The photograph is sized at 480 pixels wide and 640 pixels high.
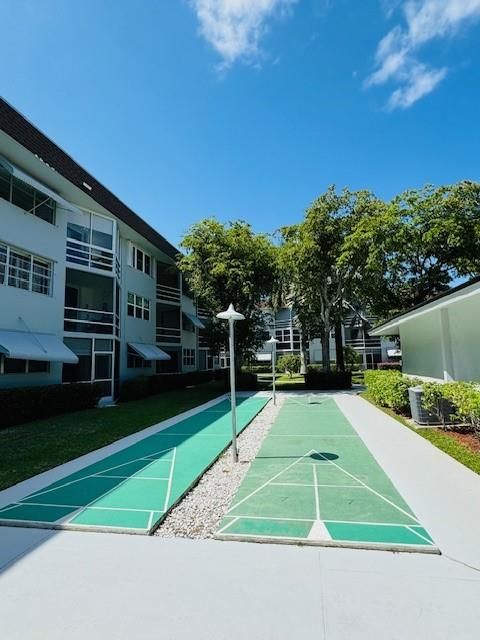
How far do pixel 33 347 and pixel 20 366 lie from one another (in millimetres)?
1525

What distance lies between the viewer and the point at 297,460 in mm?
8203

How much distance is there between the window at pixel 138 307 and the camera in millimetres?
24000

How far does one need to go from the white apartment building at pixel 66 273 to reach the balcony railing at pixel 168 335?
20.3 inches

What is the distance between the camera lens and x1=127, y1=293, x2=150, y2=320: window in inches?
945

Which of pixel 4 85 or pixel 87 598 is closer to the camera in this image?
pixel 87 598

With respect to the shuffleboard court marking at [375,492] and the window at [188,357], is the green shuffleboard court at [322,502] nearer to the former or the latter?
the shuffleboard court marking at [375,492]

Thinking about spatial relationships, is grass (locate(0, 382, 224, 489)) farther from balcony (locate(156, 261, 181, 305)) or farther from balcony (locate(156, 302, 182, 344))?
balcony (locate(156, 261, 181, 305))

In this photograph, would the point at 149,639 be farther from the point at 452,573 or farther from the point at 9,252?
the point at 9,252

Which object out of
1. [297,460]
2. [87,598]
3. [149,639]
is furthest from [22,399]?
[149,639]

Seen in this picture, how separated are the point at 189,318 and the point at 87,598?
28.2 metres

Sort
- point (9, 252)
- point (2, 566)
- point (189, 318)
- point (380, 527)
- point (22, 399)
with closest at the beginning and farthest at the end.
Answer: point (2, 566) < point (380, 527) < point (22, 399) < point (9, 252) < point (189, 318)

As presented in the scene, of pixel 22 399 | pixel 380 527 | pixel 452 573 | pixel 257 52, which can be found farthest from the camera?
pixel 22 399

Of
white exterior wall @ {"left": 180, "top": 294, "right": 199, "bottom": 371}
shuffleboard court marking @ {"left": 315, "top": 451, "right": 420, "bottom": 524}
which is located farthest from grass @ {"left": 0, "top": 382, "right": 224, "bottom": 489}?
white exterior wall @ {"left": 180, "top": 294, "right": 199, "bottom": 371}

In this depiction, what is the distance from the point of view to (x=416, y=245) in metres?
25.9
